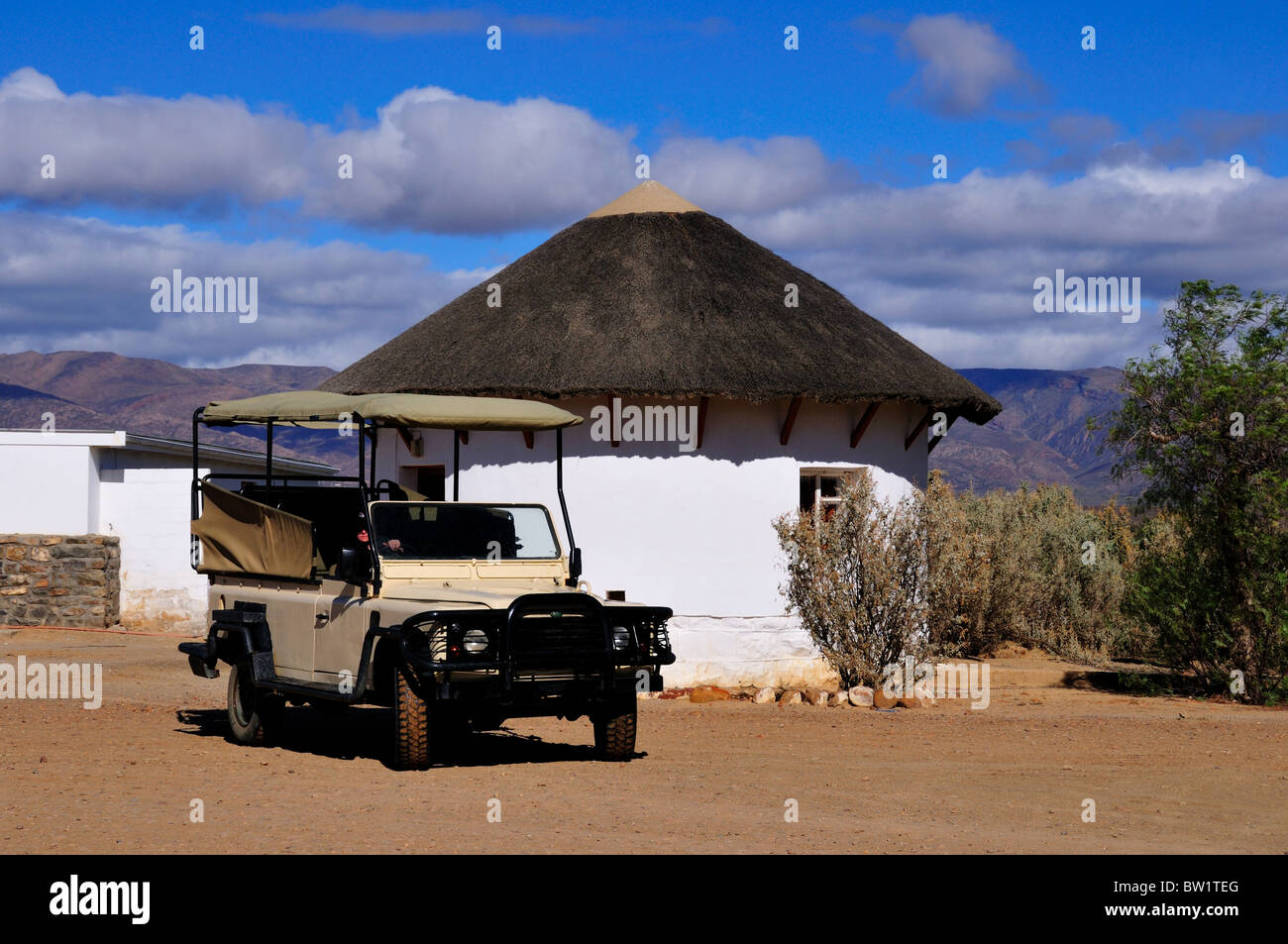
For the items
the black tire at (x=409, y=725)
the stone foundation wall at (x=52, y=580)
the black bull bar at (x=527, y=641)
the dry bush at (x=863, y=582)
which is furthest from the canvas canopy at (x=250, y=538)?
the stone foundation wall at (x=52, y=580)

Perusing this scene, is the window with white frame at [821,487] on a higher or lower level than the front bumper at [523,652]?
higher

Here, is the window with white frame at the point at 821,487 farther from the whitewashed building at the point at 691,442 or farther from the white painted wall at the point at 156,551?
the white painted wall at the point at 156,551

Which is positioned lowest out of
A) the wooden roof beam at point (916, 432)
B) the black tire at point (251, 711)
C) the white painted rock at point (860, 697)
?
the white painted rock at point (860, 697)

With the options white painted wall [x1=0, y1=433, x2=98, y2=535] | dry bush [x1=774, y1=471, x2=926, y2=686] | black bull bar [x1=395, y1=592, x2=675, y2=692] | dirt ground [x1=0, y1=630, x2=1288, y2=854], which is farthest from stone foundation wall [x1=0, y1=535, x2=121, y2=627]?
black bull bar [x1=395, y1=592, x2=675, y2=692]

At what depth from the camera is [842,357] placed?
17562mm

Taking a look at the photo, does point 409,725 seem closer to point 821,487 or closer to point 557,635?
point 557,635

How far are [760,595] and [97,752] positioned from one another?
8.11 meters

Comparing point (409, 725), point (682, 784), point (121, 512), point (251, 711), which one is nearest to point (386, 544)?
point (409, 725)

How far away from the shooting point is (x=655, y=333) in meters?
17.3

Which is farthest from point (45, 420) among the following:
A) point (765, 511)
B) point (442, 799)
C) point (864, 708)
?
point (442, 799)

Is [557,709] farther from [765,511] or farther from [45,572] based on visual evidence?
[45,572]

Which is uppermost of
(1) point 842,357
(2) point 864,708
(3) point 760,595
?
(1) point 842,357

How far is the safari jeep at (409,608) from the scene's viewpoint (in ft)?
32.2

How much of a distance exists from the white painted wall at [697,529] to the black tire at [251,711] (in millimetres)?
5391
